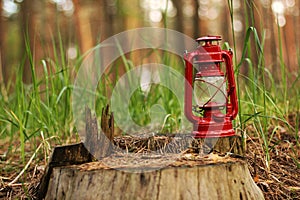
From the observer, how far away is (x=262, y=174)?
180 cm

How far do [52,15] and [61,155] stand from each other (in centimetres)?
1537

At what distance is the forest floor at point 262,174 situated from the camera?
1.69m

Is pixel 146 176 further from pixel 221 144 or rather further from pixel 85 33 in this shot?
pixel 85 33

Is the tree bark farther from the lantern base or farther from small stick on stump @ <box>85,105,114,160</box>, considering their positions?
the lantern base

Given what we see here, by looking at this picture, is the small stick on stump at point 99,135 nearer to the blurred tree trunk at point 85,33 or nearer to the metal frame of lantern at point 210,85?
the metal frame of lantern at point 210,85

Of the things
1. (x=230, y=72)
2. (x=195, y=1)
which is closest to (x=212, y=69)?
(x=230, y=72)

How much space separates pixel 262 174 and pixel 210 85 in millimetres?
467

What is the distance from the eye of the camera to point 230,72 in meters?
1.72

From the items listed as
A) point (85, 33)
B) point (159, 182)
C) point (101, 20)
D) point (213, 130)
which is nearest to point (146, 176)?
point (159, 182)

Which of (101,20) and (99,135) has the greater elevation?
(101,20)

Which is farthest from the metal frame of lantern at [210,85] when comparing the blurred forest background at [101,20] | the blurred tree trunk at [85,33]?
the blurred tree trunk at [85,33]

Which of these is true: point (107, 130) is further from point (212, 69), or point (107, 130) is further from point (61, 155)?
point (212, 69)

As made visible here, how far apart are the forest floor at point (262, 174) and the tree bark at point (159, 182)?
7.5 inches

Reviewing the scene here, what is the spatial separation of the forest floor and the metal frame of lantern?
0.19 m
